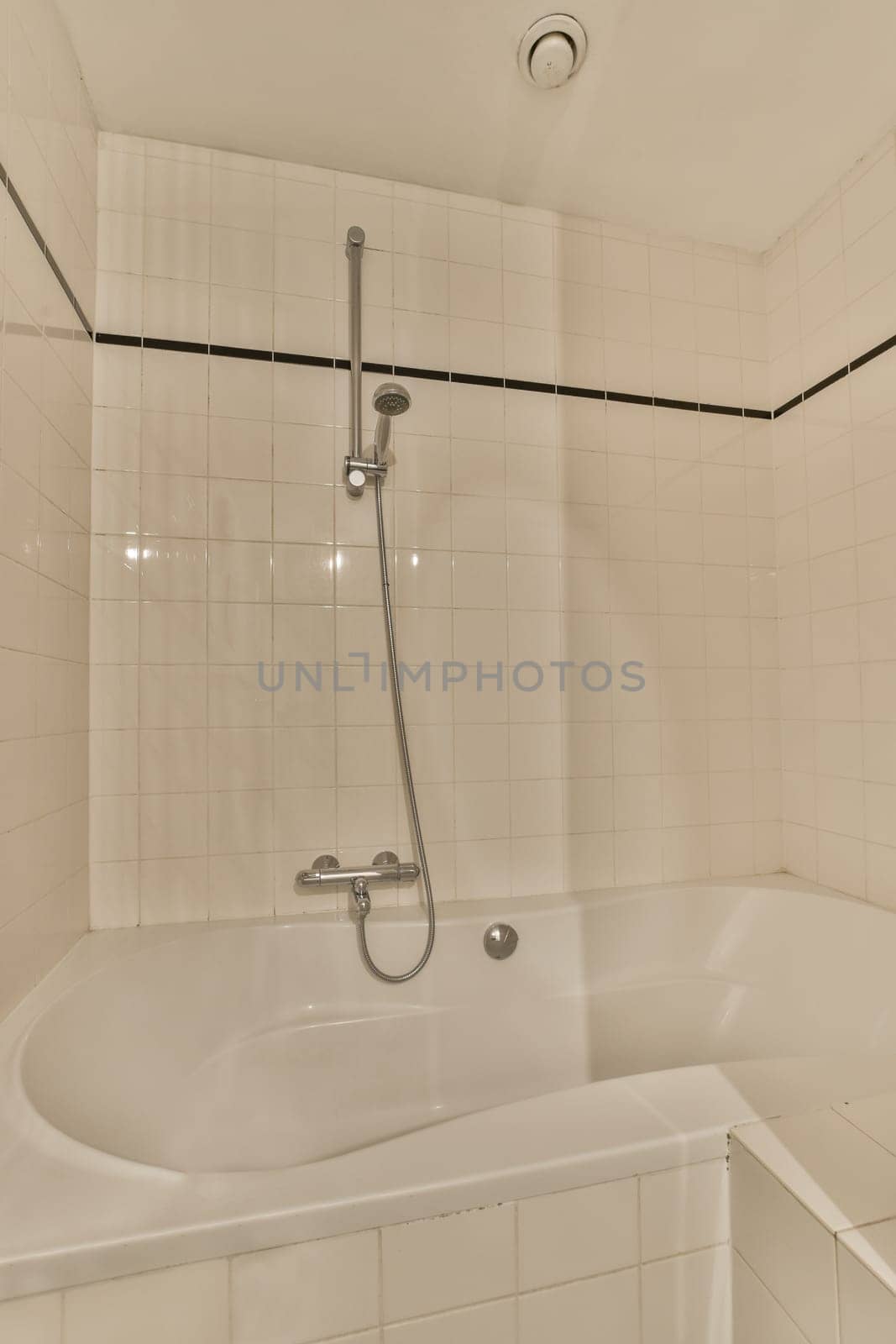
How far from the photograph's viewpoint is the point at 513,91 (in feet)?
4.68

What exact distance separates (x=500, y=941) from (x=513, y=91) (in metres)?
1.89

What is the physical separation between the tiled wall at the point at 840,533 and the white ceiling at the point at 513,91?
7.3 inches

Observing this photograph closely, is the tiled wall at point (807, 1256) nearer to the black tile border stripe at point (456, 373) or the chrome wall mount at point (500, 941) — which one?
the chrome wall mount at point (500, 941)

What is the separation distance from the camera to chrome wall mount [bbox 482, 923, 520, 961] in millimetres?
1521

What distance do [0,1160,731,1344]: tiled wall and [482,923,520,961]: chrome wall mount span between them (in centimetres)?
76

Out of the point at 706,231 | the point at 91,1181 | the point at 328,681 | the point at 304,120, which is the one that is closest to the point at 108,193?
the point at 304,120

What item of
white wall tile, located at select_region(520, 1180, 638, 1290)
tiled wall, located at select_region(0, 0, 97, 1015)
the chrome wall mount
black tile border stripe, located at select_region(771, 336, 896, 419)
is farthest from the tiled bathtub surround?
black tile border stripe, located at select_region(771, 336, 896, 419)

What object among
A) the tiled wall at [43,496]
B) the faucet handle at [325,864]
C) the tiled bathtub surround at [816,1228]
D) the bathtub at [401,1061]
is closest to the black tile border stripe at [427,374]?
the tiled wall at [43,496]

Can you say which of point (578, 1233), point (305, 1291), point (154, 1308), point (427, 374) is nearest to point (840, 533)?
point (427, 374)

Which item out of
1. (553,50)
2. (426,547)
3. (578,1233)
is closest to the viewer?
(578,1233)

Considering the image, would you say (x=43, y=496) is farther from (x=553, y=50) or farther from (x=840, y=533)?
(x=840, y=533)

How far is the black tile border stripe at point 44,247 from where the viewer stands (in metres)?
1.06

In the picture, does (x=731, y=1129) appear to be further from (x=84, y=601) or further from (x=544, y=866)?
(x=84, y=601)

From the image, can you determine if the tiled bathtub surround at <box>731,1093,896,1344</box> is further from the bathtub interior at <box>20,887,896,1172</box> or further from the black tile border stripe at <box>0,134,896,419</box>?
the black tile border stripe at <box>0,134,896,419</box>
